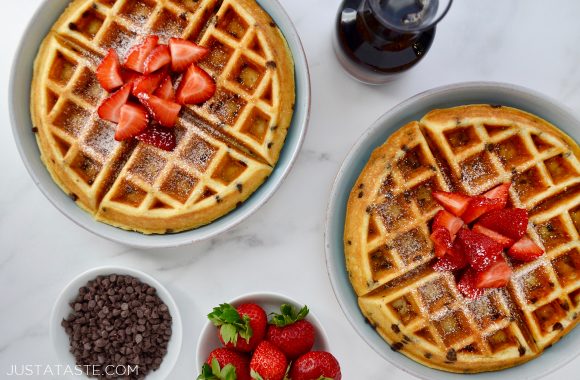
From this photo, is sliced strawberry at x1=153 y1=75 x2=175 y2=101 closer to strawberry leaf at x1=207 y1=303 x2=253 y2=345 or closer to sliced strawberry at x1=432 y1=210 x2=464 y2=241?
strawberry leaf at x1=207 y1=303 x2=253 y2=345

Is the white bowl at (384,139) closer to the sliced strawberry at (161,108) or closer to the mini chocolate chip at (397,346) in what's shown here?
the mini chocolate chip at (397,346)

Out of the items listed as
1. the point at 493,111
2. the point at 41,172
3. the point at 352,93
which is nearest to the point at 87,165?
the point at 41,172

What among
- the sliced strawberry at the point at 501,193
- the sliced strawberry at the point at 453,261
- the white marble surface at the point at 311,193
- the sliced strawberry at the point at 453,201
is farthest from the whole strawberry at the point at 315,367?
the sliced strawberry at the point at 501,193

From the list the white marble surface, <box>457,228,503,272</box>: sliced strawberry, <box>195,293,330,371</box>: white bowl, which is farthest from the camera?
the white marble surface

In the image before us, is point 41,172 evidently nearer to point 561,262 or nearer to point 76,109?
point 76,109

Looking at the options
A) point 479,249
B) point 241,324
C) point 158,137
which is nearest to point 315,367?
point 241,324

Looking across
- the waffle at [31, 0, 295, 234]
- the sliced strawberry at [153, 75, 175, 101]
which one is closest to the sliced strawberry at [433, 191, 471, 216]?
the waffle at [31, 0, 295, 234]

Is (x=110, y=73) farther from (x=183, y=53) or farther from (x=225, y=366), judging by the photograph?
(x=225, y=366)
